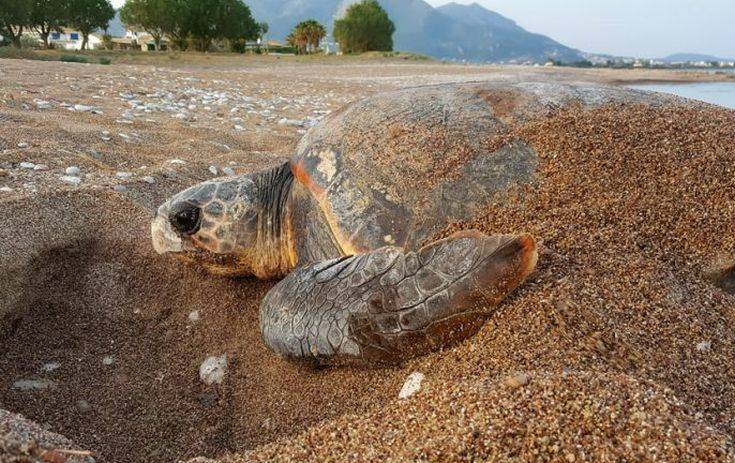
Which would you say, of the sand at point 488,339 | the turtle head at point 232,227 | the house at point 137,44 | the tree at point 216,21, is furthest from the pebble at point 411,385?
the house at point 137,44

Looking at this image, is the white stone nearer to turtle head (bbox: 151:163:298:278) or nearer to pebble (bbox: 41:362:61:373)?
turtle head (bbox: 151:163:298:278)

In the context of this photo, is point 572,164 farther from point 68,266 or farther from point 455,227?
point 68,266

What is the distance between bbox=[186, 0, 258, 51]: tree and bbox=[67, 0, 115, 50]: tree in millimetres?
4330

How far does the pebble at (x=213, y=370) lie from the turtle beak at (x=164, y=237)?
58 cm

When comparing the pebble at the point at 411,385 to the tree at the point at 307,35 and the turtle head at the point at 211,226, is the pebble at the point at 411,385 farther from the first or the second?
the tree at the point at 307,35

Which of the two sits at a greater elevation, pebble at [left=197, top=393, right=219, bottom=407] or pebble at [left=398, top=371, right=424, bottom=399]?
pebble at [left=398, top=371, right=424, bottom=399]

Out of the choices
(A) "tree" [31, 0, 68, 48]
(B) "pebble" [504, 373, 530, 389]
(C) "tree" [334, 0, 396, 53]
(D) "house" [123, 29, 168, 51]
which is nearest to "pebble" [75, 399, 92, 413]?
(B) "pebble" [504, 373, 530, 389]

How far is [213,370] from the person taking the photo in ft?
6.91

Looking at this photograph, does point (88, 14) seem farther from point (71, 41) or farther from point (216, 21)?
point (71, 41)

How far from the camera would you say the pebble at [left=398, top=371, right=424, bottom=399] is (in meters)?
1.59

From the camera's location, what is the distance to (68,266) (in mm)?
2557

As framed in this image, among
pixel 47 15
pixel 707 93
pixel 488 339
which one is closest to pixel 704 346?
pixel 488 339

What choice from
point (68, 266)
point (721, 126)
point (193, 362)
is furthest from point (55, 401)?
point (721, 126)

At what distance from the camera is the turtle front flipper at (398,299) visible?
162cm
